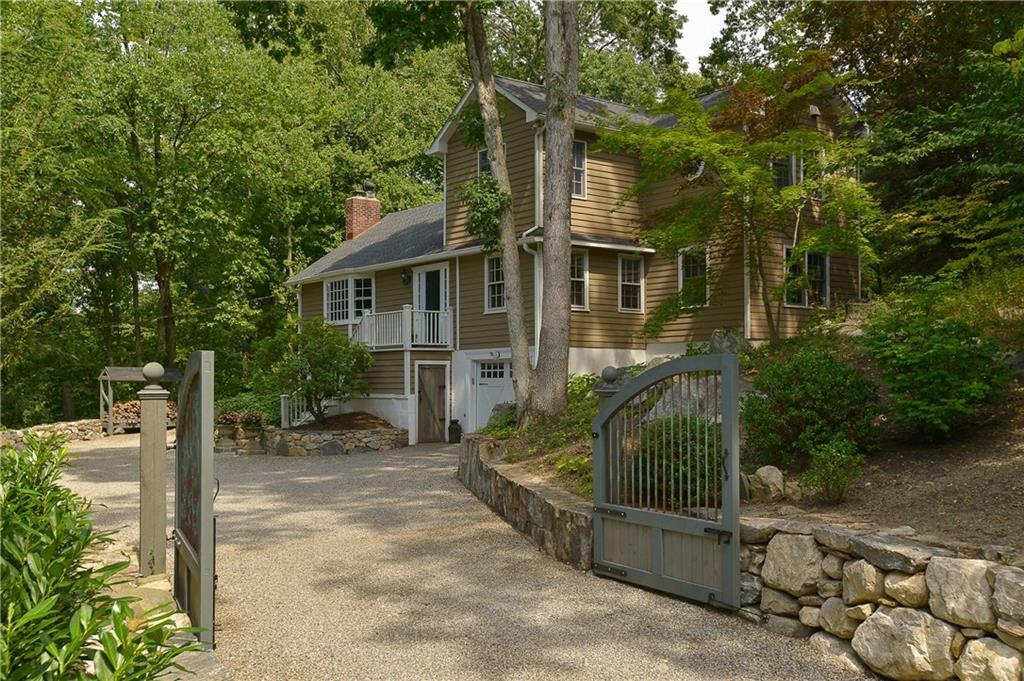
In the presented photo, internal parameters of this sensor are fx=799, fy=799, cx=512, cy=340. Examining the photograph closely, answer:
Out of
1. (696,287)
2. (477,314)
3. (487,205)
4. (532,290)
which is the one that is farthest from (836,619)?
(477,314)

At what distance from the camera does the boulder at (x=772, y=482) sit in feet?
22.0

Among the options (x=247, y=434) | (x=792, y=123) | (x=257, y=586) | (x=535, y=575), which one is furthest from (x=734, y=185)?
(x=247, y=434)

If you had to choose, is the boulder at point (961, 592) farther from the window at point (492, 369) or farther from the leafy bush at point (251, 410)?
the leafy bush at point (251, 410)

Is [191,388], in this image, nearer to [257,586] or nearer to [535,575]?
[257,586]

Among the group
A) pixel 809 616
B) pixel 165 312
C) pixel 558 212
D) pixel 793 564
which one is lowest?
pixel 809 616

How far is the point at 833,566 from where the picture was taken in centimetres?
518

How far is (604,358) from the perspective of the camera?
61.3ft

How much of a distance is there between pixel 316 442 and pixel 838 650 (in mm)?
14824

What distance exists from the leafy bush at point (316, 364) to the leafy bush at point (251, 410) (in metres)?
1.89

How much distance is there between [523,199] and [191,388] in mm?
14035

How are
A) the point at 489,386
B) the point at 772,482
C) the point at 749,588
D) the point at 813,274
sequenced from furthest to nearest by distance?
the point at 489,386 < the point at 813,274 < the point at 772,482 < the point at 749,588

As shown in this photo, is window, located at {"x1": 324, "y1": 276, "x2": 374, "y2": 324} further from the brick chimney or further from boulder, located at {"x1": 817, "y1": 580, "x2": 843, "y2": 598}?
boulder, located at {"x1": 817, "y1": 580, "x2": 843, "y2": 598}

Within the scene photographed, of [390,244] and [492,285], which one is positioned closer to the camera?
[492,285]

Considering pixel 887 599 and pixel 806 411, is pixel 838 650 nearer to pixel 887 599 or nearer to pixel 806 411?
pixel 887 599
